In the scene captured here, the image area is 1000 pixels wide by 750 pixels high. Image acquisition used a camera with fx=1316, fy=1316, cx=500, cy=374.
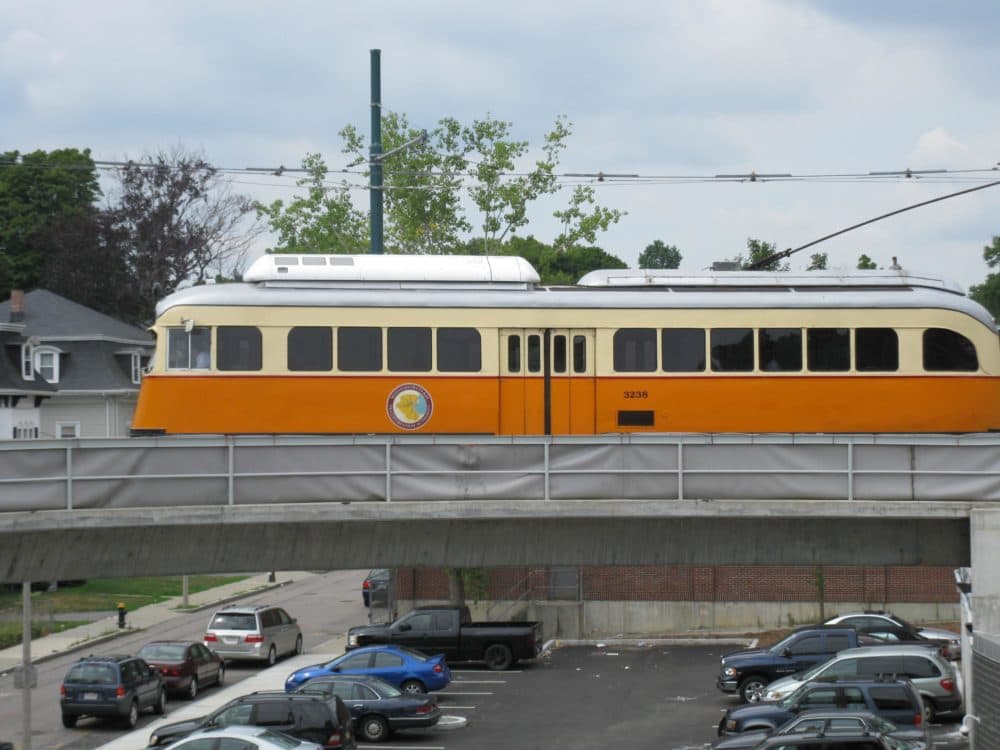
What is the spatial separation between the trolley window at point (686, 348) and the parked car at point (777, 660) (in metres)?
9.74

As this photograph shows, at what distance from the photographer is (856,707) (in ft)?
78.2

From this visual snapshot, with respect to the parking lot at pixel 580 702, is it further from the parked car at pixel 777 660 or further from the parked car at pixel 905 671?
the parked car at pixel 777 660

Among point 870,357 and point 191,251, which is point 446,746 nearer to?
point 870,357

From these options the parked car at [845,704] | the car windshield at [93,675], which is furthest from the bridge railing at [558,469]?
the car windshield at [93,675]

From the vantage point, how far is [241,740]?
19297mm

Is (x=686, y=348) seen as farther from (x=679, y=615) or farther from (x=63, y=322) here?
(x=63, y=322)

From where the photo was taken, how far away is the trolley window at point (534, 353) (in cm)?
2302

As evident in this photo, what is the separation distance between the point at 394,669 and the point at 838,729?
43.9ft

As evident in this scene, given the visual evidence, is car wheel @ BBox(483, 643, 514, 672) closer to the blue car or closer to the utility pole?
the blue car

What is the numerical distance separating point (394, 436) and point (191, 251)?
158ft

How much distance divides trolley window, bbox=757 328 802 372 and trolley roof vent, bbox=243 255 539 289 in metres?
4.25

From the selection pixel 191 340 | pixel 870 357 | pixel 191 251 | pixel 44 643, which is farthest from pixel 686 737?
pixel 191 251

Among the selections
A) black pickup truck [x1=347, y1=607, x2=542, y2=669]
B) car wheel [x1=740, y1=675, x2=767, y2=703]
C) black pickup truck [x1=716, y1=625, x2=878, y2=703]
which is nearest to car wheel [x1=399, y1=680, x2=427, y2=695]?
black pickup truck [x1=347, y1=607, x2=542, y2=669]

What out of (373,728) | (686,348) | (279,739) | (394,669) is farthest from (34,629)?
(686,348)
